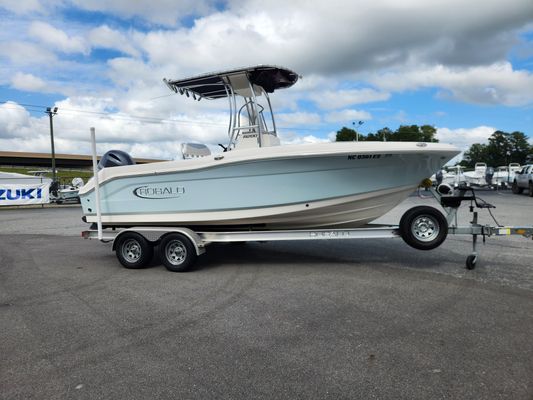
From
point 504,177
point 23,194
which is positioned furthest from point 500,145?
point 23,194

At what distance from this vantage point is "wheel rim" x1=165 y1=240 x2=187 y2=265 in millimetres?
6109

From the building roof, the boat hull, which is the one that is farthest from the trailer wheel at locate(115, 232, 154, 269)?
the building roof

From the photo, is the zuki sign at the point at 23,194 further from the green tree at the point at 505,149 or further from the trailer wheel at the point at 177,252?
the green tree at the point at 505,149

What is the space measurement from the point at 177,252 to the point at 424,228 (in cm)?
358

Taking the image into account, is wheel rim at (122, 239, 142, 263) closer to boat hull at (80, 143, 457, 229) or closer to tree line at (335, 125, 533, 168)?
boat hull at (80, 143, 457, 229)

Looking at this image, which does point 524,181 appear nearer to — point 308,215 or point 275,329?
point 308,215

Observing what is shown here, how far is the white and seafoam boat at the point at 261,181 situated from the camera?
213 inches

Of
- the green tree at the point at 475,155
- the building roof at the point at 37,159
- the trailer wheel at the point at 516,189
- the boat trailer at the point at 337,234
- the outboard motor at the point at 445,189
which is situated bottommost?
the trailer wheel at the point at 516,189

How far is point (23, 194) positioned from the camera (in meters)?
21.5

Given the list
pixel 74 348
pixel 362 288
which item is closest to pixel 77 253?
pixel 74 348

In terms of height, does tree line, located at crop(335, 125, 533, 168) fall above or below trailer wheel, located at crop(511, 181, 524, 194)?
above

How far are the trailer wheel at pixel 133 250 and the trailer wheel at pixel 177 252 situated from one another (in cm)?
32

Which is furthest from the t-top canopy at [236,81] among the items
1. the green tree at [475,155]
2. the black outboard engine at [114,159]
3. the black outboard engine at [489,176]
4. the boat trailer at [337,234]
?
the green tree at [475,155]

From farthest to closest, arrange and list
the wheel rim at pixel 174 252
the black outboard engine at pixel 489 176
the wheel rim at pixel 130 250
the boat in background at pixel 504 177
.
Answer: the boat in background at pixel 504 177 < the black outboard engine at pixel 489 176 < the wheel rim at pixel 130 250 < the wheel rim at pixel 174 252
